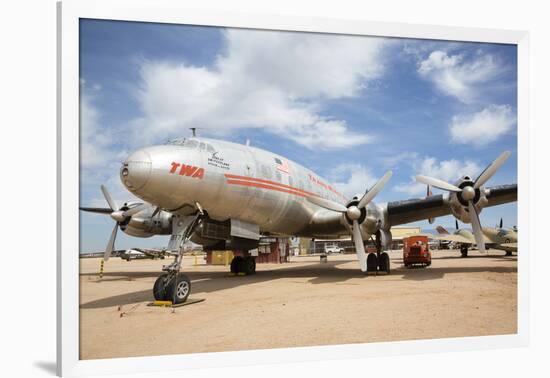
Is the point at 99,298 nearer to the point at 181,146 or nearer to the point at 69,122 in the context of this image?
the point at 181,146

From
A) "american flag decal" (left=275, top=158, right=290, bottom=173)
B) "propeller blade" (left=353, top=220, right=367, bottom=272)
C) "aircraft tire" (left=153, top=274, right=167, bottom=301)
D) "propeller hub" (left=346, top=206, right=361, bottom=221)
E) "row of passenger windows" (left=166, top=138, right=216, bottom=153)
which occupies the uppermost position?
"row of passenger windows" (left=166, top=138, right=216, bottom=153)

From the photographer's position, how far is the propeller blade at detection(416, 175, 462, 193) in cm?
941

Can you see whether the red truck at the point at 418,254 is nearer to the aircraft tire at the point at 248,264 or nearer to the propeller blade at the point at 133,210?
the aircraft tire at the point at 248,264

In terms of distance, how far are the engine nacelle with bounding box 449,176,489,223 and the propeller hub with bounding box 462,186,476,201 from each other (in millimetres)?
125

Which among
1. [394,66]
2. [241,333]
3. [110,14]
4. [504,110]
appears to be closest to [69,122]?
[110,14]

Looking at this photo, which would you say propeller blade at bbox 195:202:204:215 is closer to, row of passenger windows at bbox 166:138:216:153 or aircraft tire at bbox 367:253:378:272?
row of passenger windows at bbox 166:138:216:153

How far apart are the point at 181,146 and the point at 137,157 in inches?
42.9

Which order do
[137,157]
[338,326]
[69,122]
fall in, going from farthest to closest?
[137,157] < [338,326] < [69,122]

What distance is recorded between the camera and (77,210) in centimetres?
552

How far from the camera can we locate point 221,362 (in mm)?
5910

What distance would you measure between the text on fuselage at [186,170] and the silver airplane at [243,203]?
0.06ft

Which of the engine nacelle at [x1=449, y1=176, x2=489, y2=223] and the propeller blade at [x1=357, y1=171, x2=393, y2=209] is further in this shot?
the engine nacelle at [x1=449, y1=176, x2=489, y2=223]

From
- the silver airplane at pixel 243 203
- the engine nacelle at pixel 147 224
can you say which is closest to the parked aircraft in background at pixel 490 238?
the silver airplane at pixel 243 203

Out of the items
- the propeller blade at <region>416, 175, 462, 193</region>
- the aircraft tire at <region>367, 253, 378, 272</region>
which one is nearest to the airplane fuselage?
the aircraft tire at <region>367, 253, 378, 272</region>
